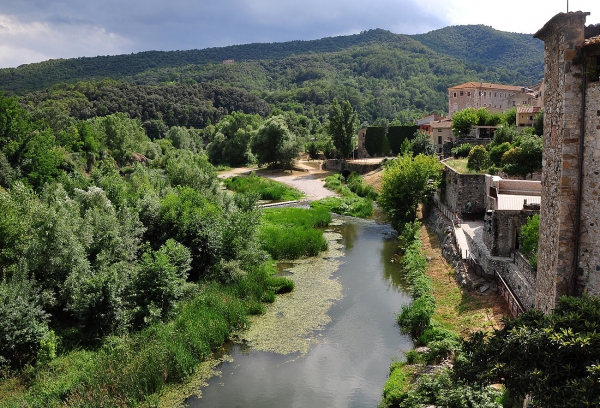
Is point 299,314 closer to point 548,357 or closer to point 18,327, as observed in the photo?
point 18,327

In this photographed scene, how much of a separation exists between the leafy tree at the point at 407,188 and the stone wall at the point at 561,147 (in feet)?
73.5

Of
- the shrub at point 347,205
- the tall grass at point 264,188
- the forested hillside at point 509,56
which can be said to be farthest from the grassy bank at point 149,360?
the forested hillside at point 509,56

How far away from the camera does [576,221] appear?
973 cm

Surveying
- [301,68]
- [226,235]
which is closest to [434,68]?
[301,68]

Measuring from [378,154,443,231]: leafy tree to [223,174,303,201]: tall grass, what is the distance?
15379 millimetres

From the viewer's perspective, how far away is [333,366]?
15938 millimetres

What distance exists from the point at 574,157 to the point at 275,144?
57716 mm

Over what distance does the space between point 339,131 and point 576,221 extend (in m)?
55.3

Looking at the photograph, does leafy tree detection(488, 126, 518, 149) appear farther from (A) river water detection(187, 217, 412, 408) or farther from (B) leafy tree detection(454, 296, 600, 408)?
(B) leafy tree detection(454, 296, 600, 408)

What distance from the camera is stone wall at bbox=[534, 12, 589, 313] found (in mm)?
9500

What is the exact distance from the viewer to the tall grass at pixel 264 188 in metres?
48.6

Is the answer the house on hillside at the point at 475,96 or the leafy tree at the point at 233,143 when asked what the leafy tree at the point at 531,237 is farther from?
the leafy tree at the point at 233,143

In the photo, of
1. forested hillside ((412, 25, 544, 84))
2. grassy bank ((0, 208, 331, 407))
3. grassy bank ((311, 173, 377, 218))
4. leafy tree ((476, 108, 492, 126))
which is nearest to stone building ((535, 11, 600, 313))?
grassy bank ((0, 208, 331, 407))

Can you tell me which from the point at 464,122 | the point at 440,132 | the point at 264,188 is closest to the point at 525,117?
the point at 464,122
